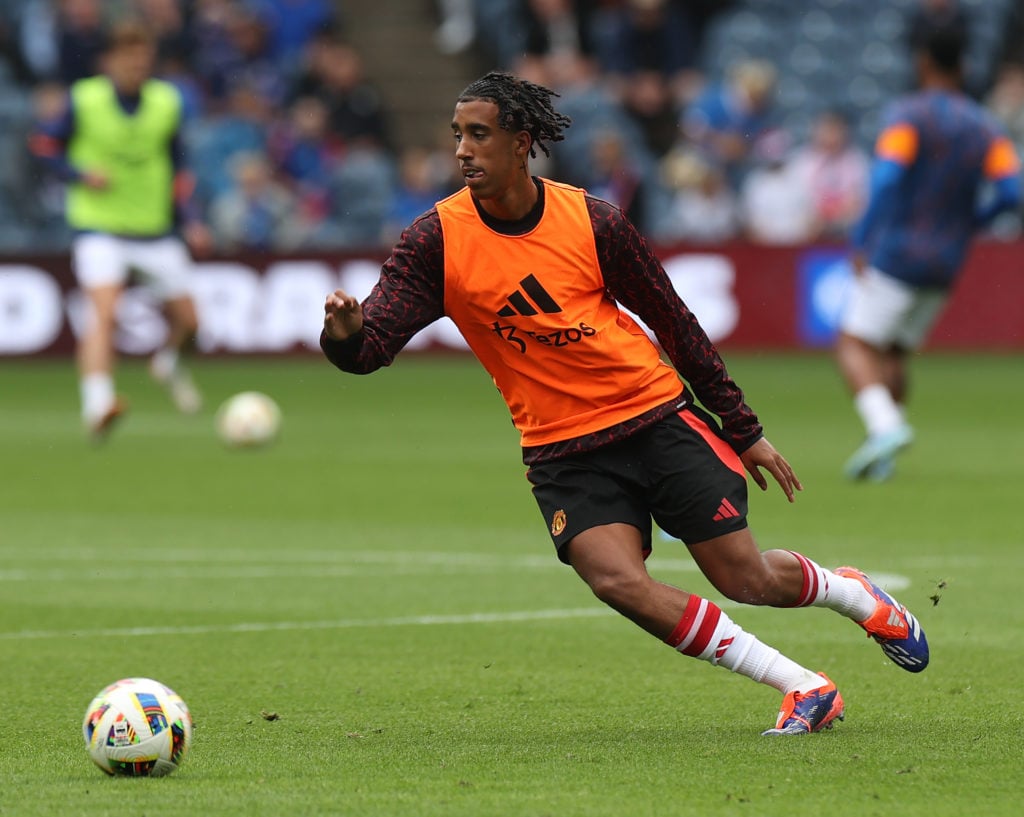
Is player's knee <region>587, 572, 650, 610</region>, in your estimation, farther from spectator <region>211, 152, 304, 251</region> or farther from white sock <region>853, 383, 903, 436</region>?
spectator <region>211, 152, 304, 251</region>

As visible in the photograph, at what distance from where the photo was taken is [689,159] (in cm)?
2334

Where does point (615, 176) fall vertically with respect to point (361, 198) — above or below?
above

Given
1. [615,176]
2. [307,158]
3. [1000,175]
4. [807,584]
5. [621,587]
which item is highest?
Answer: [621,587]

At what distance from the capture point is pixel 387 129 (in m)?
26.4

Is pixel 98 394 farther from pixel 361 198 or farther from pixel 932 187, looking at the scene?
pixel 361 198

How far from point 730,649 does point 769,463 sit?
55cm

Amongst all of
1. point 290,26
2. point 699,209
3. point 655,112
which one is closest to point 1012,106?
point 699,209

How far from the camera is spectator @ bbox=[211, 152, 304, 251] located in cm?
2286

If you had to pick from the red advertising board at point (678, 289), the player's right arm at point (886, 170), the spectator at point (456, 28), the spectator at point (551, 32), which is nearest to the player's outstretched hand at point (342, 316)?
the player's right arm at point (886, 170)

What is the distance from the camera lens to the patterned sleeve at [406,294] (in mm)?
5977

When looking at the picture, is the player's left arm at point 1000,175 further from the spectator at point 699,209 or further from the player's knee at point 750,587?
the spectator at point 699,209

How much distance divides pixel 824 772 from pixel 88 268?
37.5 feet

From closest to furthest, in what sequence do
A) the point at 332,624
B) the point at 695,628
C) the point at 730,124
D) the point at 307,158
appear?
the point at 695,628
the point at 332,624
the point at 730,124
the point at 307,158

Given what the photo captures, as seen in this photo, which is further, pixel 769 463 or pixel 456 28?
pixel 456 28
